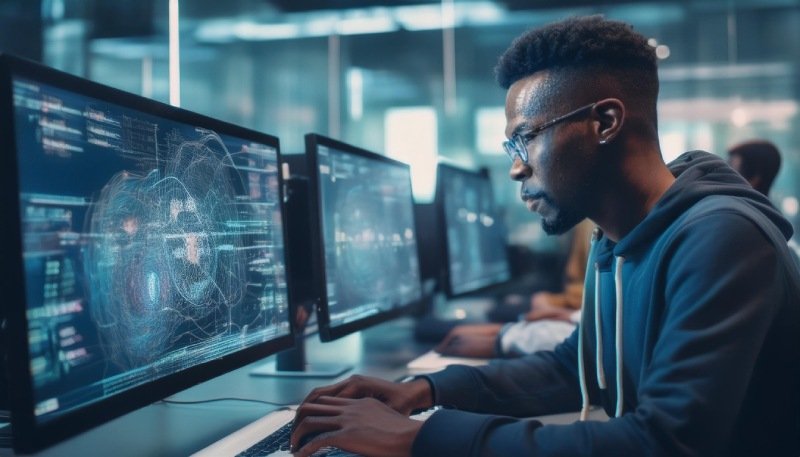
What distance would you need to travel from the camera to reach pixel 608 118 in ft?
3.32

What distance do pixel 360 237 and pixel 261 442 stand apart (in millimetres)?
641

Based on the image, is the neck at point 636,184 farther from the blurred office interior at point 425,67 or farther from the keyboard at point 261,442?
the blurred office interior at point 425,67

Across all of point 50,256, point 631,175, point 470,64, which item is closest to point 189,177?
point 50,256

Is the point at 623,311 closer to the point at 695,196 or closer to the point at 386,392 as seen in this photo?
the point at 695,196

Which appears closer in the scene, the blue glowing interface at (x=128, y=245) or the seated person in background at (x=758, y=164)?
the blue glowing interface at (x=128, y=245)

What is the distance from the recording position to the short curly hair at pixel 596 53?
3.39ft

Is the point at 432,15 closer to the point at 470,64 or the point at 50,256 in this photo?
the point at 470,64

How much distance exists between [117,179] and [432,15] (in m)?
3.79

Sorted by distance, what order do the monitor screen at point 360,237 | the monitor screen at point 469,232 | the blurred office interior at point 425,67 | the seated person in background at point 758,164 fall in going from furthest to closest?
the blurred office interior at point 425,67 → the seated person in background at point 758,164 → the monitor screen at point 469,232 → the monitor screen at point 360,237

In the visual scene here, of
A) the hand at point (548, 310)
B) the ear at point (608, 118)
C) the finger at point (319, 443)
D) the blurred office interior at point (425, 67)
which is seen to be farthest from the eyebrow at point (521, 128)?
the blurred office interior at point (425, 67)

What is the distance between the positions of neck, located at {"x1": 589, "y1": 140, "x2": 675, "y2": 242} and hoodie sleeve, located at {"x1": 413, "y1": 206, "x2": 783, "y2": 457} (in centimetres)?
17

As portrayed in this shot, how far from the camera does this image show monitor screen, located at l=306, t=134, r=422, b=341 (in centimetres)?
137

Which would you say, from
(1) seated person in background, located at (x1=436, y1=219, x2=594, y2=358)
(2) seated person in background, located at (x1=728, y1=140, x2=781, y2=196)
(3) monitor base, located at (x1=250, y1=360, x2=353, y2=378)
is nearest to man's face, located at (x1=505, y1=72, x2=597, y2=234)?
(1) seated person in background, located at (x1=436, y1=219, x2=594, y2=358)

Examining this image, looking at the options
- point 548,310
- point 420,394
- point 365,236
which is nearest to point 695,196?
point 420,394
